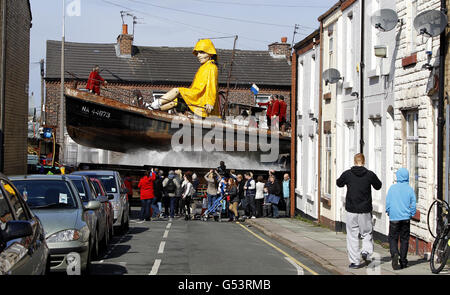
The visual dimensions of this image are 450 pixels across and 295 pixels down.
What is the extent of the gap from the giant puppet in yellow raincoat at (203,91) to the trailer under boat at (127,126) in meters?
0.88

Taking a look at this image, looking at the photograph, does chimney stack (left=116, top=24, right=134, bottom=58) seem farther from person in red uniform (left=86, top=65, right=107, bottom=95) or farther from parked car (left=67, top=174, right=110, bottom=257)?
parked car (left=67, top=174, right=110, bottom=257)

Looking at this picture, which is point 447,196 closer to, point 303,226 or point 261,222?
point 303,226

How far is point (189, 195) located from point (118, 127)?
268 inches

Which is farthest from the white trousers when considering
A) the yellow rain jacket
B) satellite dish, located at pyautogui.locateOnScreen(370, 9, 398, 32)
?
the yellow rain jacket

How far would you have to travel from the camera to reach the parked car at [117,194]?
19097 mm

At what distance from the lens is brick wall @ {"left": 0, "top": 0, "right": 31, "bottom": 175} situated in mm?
26562

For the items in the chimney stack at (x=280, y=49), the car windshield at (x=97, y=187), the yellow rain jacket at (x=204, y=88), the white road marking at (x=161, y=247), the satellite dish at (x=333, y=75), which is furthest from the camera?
the chimney stack at (x=280, y=49)

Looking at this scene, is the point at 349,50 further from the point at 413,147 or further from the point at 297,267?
the point at 297,267

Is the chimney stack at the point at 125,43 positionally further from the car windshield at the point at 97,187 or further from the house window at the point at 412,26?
the house window at the point at 412,26

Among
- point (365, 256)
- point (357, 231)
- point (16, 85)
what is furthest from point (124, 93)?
point (357, 231)

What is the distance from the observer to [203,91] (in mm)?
34406

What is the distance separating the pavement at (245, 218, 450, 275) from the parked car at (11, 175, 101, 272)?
4243mm

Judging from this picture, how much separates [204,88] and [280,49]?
2183cm

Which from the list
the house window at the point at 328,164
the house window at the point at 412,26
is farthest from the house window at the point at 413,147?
the house window at the point at 328,164
